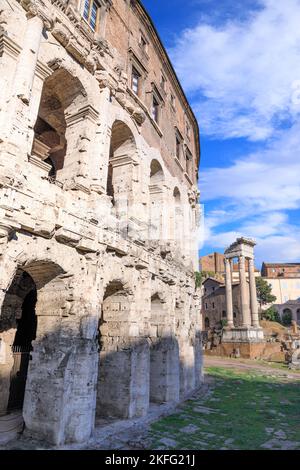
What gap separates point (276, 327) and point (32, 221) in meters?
46.0

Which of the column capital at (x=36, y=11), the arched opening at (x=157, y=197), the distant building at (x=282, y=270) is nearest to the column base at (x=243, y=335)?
the arched opening at (x=157, y=197)

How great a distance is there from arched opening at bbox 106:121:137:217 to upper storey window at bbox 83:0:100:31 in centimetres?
300

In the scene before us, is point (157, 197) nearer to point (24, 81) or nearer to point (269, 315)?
point (24, 81)

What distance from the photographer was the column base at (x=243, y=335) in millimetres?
28734

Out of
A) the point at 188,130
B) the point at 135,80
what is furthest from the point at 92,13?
the point at 188,130

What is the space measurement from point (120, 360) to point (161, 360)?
278 cm

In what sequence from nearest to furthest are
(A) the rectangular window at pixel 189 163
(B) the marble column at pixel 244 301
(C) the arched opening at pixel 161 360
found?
(C) the arched opening at pixel 161 360
(A) the rectangular window at pixel 189 163
(B) the marble column at pixel 244 301

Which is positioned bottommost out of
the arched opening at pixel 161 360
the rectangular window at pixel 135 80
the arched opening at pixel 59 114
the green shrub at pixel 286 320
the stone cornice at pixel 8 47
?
the arched opening at pixel 161 360

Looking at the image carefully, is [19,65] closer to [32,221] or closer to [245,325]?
[32,221]

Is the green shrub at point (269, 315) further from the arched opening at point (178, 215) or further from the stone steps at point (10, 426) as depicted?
the stone steps at point (10, 426)

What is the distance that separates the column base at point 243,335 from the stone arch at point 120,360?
22.8 m

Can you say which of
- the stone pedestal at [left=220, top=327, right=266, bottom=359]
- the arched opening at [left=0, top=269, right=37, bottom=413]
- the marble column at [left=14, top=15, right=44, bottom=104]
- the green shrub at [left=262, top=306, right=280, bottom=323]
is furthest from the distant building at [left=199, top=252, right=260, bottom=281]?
the marble column at [left=14, top=15, right=44, bottom=104]

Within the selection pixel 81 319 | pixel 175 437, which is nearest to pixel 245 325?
pixel 175 437

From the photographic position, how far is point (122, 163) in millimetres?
10305
